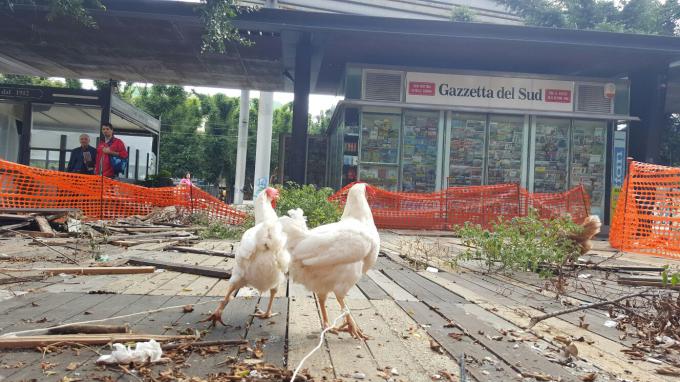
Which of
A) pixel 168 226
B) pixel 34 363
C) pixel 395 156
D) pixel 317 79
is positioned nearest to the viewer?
pixel 34 363

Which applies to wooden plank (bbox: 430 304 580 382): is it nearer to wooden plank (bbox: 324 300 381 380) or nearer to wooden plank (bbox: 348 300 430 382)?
wooden plank (bbox: 348 300 430 382)

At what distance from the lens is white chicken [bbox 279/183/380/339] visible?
296cm

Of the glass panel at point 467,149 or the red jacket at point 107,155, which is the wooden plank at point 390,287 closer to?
the red jacket at point 107,155

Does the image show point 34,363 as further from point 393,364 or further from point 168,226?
point 168,226

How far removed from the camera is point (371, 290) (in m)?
4.44

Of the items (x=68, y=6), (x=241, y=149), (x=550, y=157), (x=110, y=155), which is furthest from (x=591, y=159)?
(x=241, y=149)

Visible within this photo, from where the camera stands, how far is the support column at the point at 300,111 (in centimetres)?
1296

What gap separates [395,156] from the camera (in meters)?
13.7

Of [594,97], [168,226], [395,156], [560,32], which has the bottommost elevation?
[168,226]

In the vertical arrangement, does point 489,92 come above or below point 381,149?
above

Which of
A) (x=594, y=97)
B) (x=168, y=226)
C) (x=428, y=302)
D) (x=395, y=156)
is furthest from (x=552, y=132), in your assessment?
(x=428, y=302)

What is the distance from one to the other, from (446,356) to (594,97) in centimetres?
1413

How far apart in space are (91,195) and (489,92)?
1084 cm

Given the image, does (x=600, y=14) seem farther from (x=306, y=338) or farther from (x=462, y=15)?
(x=306, y=338)
